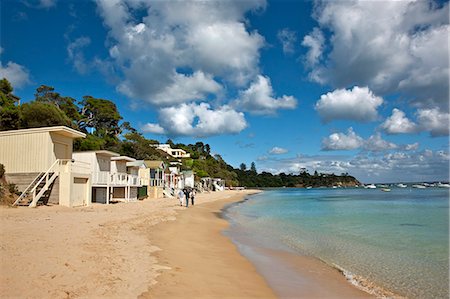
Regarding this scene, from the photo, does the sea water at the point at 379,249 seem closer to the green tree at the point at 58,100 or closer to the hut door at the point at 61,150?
the hut door at the point at 61,150

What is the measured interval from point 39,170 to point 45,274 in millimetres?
16639

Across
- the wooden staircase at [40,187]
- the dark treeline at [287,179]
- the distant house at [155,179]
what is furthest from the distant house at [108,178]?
the dark treeline at [287,179]

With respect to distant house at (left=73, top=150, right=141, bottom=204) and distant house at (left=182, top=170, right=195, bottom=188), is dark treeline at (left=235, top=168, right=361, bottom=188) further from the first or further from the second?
distant house at (left=73, top=150, right=141, bottom=204)

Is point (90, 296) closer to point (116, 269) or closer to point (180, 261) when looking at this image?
point (116, 269)

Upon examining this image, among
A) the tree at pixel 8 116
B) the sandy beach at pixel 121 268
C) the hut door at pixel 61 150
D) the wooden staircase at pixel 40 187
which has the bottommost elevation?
the sandy beach at pixel 121 268

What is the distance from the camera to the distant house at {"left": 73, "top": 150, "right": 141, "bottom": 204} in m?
26.4

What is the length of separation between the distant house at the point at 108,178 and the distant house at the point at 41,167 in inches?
170

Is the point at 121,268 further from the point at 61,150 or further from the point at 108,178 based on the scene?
the point at 108,178

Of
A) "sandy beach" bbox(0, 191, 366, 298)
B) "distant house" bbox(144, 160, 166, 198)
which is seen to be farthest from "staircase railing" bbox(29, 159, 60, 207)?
"distant house" bbox(144, 160, 166, 198)

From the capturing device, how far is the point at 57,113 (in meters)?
33.7

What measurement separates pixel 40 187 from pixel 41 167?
4.24 feet

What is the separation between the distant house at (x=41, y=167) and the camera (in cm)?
1942

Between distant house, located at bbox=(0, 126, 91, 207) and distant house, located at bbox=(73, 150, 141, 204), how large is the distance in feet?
14.2

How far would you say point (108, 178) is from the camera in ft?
87.5
